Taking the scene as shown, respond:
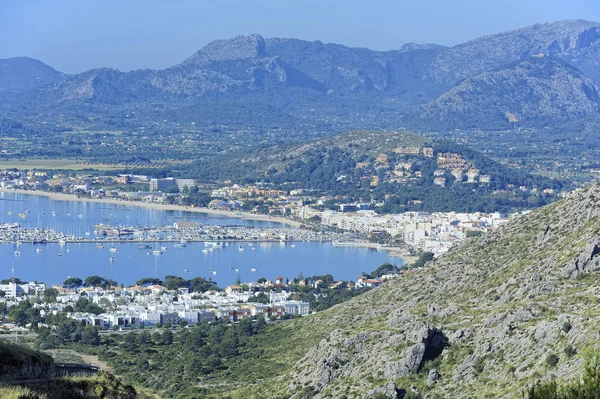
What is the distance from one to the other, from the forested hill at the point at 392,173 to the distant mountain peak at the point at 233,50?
8869cm

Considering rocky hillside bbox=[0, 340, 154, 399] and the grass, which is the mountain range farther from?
the grass

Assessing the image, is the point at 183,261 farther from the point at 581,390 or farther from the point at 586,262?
the point at 581,390

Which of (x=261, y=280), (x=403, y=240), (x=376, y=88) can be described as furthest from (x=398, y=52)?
(x=261, y=280)

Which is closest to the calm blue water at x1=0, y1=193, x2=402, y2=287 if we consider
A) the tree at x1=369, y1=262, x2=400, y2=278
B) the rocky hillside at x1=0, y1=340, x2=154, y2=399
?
the tree at x1=369, y1=262, x2=400, y2=278

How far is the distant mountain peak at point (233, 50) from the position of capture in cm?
18050

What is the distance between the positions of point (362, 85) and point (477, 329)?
533 ft

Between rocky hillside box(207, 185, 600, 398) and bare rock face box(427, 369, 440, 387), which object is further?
bare rock face box(427, 369, 440, 387)

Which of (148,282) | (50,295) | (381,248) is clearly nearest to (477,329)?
(50,295)

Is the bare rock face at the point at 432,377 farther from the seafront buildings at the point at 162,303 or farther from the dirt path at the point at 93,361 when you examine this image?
the seafront buildings at the point at 162,303

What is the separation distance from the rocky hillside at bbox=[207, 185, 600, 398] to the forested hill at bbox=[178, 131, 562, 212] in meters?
44.8

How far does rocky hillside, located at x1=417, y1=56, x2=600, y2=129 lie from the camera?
134 meters

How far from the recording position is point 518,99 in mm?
139750

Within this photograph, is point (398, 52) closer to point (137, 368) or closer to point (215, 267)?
point (215, 267)

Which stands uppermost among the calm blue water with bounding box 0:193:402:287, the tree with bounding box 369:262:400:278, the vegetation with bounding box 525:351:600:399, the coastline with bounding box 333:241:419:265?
the vegetation with bounding box 525:351:600:399
